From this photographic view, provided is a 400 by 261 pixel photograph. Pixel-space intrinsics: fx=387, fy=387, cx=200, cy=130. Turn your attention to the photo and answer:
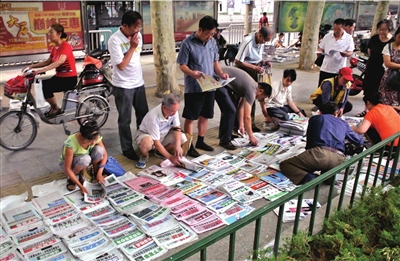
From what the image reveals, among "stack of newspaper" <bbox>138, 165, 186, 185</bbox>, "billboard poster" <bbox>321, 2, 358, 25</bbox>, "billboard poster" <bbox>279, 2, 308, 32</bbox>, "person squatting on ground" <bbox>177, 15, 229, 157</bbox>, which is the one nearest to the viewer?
"stack of newspaper" <bbox>138, 165, 186, 185</bbox>

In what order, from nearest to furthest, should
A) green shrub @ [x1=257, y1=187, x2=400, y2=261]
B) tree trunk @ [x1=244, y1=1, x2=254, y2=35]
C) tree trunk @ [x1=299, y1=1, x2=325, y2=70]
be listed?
green shrub @ [x1=257, y1=187, x2=400, y2=261]
tree trunk @ [x1=299, y1=1, x2=325, y2=70]
tree trunk @ [x1=244, y1=1, x2=254, y2=35]

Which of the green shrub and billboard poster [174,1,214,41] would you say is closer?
the green shrub

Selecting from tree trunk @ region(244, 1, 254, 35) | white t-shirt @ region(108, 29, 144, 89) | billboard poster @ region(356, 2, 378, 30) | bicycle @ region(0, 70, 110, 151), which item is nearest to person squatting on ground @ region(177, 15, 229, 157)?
white t-shirt @ region(108, 29, 144, 89)

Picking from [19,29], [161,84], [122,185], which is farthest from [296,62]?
[122,185]

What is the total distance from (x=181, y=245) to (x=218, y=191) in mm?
833

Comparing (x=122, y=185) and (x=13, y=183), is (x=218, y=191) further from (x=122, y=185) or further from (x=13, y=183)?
(x=13, y=183)

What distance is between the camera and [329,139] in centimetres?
359

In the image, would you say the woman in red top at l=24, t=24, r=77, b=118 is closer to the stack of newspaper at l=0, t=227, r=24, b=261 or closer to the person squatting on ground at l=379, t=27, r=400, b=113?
the stack of newspaper at l=0, t=227, r=24, b=261

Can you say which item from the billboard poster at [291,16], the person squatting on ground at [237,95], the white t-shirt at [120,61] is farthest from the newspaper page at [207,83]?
the billboard poster at [291,16]

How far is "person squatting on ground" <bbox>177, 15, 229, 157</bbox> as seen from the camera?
3.93 metres

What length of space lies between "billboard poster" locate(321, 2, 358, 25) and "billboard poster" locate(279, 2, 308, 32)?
240 cm

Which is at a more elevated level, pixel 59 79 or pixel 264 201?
pixel 59 79

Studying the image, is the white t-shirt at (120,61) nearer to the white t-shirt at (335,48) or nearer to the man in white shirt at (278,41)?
the white t-shirt at (335,48)

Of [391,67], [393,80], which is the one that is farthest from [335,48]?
[393,80]
